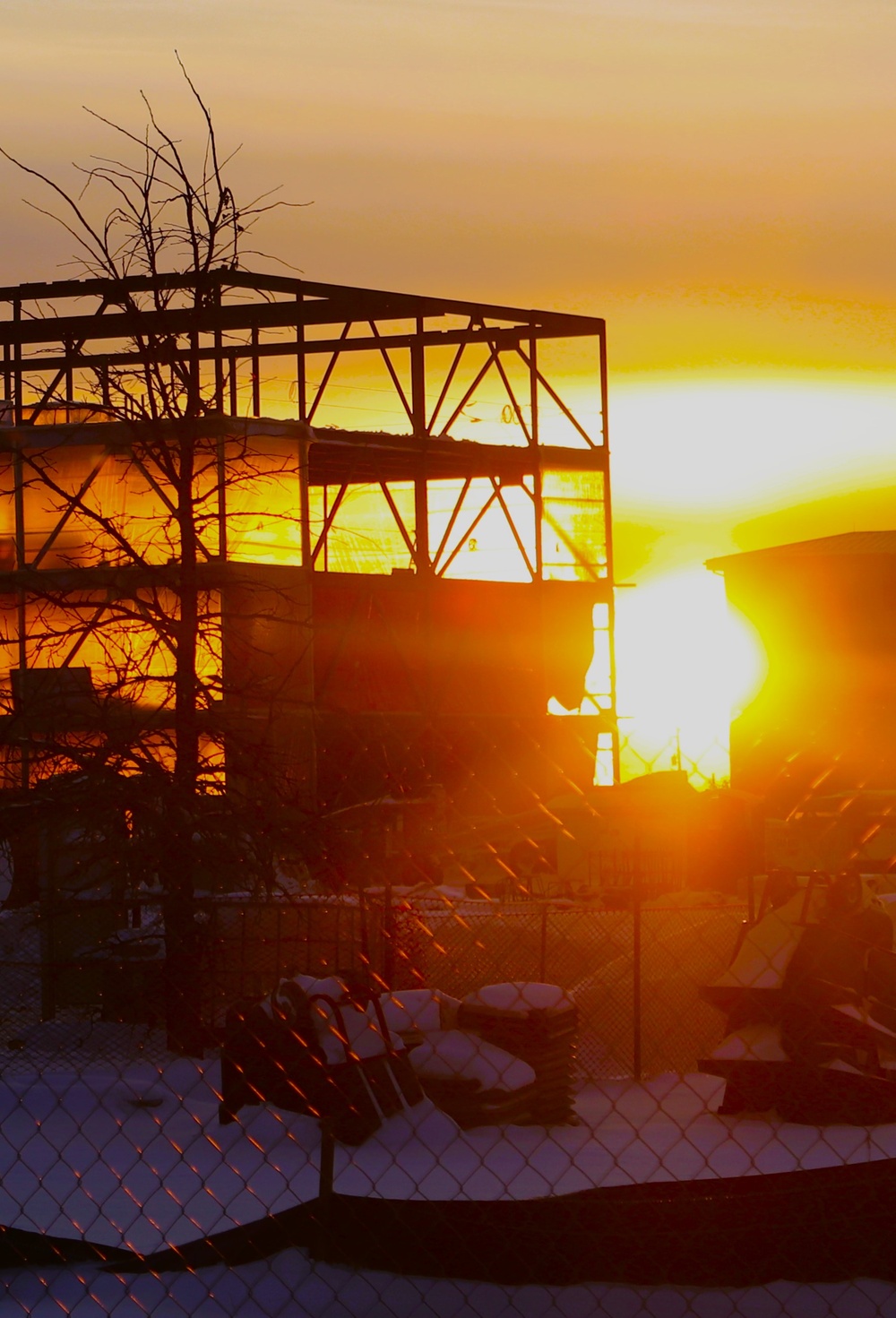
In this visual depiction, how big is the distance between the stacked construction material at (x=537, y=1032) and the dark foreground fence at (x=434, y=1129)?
0.06 feet

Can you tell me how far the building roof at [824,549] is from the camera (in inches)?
1811

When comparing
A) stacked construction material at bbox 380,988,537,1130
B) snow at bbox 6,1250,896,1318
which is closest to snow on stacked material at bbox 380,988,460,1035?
stacked construction material at bbox 380,988,537,1130

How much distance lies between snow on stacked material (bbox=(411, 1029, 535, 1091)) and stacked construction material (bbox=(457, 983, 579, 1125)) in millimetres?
263

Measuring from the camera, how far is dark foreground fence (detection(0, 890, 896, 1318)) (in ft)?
17.9

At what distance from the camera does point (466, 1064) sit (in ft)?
29.6

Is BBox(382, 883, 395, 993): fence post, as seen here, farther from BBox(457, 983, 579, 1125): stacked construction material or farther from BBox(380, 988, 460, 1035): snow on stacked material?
BBox(457, 983, 579, 1125): stacked construction material

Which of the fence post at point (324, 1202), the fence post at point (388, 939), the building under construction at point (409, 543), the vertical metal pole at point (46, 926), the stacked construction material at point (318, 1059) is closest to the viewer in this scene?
the fence post at point (324, 1202)

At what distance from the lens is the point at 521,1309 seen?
543 centimetres

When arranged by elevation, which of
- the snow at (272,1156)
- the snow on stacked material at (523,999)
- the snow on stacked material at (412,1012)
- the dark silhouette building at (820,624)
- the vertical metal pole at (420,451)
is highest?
the vertical metal pole at (420,451)

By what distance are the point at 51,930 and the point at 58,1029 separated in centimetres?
117

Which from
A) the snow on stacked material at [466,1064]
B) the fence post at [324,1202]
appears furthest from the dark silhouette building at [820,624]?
the fence post at [324,1202]

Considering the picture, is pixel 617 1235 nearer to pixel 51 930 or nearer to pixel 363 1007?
pixel 363 1007

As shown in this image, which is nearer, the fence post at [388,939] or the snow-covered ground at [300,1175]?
the snow-covered ground at [300,1175]

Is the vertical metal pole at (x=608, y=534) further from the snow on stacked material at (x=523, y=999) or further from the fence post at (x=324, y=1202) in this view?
the fence post at (x=324, y=1202)
